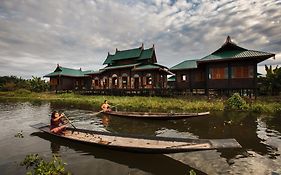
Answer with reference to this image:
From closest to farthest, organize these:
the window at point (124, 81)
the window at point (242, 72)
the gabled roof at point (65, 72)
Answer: the window at point (242, 72)
the window at point (124, 81)
the gabled roof at point (65, 72)

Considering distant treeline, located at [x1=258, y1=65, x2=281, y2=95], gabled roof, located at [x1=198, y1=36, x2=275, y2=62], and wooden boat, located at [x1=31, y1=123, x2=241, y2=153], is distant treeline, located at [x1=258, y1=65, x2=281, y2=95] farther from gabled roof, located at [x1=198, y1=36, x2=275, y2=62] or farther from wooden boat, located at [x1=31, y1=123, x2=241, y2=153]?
wooden boat, located at [x1=31, y1=123, x2=241, y2=153]

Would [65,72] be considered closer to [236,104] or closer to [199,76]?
[199,76]

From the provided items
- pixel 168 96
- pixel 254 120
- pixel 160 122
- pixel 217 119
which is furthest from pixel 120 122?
pixel 168 96

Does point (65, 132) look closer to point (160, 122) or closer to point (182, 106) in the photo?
point (160, 122)

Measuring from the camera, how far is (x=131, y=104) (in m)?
→ 22.9

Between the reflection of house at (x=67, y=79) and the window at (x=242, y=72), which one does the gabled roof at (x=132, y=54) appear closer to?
the reflection of house at (x=67, y=79)

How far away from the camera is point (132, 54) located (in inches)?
1346

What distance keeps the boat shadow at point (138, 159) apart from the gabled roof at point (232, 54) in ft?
56.9

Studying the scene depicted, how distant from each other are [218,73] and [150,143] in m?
18.4

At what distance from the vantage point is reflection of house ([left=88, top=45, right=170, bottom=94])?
97.8 ft

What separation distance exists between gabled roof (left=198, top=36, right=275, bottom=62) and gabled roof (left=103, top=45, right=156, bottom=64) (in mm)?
11718

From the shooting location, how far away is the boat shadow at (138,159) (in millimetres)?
6711

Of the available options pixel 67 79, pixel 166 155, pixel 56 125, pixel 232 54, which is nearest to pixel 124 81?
pixel 67 79

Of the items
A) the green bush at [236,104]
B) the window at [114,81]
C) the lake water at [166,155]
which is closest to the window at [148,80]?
the window at [114,81]
